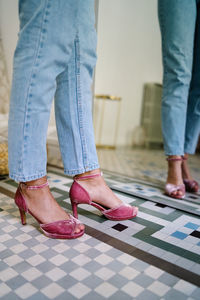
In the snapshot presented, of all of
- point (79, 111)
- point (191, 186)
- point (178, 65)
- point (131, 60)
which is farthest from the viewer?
point (131, 60)

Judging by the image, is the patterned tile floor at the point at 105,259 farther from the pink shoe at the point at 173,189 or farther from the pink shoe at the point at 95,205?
the pink shoe at the point at 173,189

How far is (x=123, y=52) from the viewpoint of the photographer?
285cm

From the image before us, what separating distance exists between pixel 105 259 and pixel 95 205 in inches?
7.6

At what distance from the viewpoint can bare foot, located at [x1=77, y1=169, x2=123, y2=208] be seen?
698 mm

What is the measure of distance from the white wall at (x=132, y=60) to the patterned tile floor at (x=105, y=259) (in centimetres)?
205

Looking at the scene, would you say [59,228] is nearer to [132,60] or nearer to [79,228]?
[79,228]

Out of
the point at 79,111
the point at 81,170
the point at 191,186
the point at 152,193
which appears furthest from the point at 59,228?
the point at 191,186

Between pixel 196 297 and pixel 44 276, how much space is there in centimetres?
26

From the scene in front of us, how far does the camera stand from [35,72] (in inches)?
21.6

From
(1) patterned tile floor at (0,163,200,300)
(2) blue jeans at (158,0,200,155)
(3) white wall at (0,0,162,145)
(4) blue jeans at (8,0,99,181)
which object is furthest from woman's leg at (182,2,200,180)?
(3) white wall at (0,0,162,145)

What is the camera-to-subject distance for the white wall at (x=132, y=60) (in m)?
2.72

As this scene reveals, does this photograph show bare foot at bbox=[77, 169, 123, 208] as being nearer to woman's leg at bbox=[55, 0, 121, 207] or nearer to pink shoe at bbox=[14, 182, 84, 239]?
woman's leg at bbox=[55, 0, 121, 207]

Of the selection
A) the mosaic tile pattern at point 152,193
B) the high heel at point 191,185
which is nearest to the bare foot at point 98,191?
the mosaic tile pattern at point 152,193

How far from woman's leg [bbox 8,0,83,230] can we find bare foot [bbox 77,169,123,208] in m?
0.15
